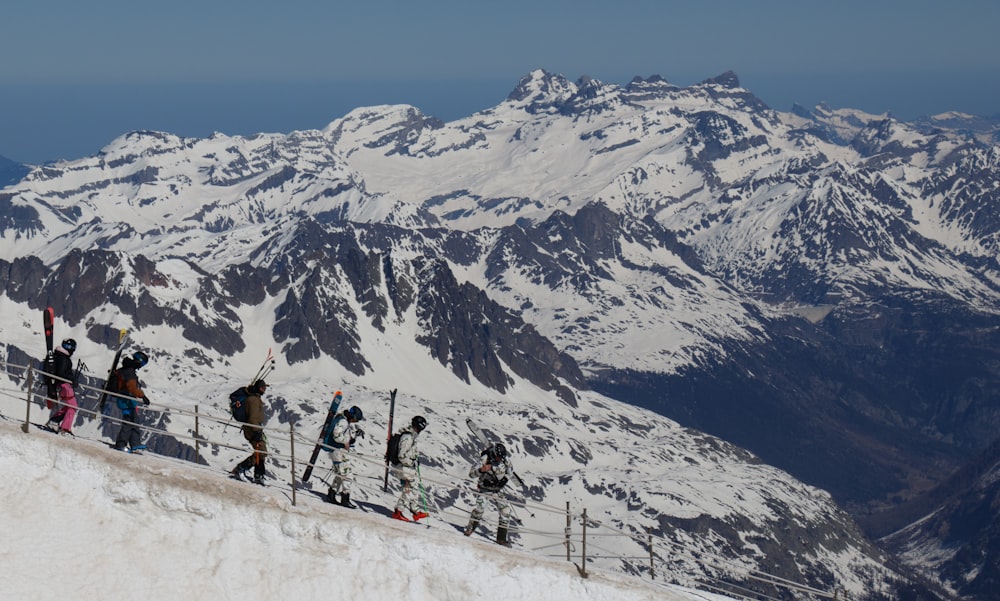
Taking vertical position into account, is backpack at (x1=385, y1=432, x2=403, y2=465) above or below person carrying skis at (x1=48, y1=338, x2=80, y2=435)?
below

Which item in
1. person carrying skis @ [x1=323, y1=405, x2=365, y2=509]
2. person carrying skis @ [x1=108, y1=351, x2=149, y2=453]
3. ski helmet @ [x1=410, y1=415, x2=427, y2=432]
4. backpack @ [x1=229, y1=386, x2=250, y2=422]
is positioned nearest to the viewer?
person carrying skis @ [x1=108, y1=351, x2=149, y2=453]

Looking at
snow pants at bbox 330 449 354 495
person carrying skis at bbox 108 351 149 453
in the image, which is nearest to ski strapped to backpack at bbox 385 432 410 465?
snow pants at bbox 330 449 354 495

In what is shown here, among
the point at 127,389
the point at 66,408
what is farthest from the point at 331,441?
the point at 66,408

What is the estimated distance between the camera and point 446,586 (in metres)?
33.2

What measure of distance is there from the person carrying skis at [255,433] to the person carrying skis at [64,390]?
563cm

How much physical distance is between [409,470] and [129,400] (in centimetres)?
915

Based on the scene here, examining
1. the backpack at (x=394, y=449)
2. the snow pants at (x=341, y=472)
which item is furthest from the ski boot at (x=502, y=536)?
the snow pants at (x=341, y=472)

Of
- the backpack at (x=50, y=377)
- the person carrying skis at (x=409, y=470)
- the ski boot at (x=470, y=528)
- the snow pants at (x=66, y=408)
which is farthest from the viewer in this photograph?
the backpack at (x=50, y=377)

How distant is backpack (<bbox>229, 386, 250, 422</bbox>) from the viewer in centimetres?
3856

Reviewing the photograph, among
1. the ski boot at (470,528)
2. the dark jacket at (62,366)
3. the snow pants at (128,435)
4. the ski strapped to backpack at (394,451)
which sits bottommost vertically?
the ski boot at (470,528)

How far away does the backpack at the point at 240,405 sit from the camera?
127ft

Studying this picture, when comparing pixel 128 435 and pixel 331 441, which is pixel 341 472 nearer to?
pixel 331 441

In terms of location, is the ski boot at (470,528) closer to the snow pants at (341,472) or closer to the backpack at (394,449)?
the backpack at (394,449)

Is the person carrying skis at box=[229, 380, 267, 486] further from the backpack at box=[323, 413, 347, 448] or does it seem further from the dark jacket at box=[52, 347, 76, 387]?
the dark jacket at box=[52, 347, 76, 387]
